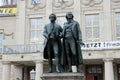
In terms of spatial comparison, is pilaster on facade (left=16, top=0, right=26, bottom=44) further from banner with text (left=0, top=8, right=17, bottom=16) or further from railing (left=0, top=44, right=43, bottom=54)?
railing (left=0, top=44, right=43, bottom=54)

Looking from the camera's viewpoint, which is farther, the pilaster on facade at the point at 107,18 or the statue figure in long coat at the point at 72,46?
the pilaster on facade at the point at 107,18

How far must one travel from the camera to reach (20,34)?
127 ft

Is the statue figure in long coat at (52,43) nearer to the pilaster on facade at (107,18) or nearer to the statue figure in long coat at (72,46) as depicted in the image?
the statue figure in long coat at (72,46)

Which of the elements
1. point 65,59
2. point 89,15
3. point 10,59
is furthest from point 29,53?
point 65,59

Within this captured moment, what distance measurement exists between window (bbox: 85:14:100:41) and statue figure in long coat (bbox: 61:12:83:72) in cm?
2449

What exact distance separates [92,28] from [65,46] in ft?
81.9

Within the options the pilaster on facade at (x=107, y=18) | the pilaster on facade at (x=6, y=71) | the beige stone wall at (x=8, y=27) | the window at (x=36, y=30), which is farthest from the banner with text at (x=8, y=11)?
the pilaster on facade at (x=107, y=18)

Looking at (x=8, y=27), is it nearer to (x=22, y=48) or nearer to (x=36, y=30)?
(x=36, y=30)

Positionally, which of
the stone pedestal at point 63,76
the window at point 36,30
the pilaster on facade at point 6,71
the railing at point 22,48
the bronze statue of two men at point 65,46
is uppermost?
the window at point 36,30

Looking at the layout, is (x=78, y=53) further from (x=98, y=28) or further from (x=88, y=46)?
(x=98, y=28)

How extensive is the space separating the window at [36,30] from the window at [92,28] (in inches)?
198

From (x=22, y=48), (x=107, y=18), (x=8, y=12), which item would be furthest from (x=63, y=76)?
(x=8, y=12)

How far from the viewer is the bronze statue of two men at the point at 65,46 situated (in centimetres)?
1201

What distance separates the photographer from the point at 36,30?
3856 centimetres
